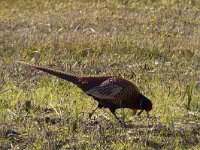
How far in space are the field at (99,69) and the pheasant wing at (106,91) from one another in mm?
227

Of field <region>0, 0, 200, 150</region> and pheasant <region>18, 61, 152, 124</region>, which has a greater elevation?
pheasant <region>18, 61, 152, 124</region>

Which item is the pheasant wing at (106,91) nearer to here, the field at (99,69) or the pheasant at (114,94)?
the pheasant at (114,94)

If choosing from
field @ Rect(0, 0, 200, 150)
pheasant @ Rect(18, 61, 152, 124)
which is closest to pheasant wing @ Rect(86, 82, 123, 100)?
pheasant @ Rect(18, 61, 152, 124)

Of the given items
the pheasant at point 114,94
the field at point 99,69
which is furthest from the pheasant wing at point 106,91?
the field at point 99,69

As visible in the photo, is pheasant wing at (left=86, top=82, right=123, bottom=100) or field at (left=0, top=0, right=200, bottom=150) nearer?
field at (left=0, top=0, right=200, bottom=150)

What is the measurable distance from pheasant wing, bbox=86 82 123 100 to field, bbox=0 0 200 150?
0.23 meters

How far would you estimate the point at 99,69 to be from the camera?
8.47 meters

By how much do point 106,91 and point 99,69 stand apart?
3.04 meters

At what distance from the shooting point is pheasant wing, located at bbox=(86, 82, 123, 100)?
5.43 meters

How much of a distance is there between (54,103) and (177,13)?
827cm

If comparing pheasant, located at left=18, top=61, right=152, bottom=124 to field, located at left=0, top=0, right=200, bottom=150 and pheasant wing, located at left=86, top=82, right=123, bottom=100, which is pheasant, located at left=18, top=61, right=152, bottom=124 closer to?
pheasant wing, located at left=86, top=82, right=123, bottom=100

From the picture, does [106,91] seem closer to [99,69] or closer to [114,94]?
[114,94]

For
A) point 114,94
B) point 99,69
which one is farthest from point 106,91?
point 99,69

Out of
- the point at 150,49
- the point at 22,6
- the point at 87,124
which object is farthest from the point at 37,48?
the point at 22,6
